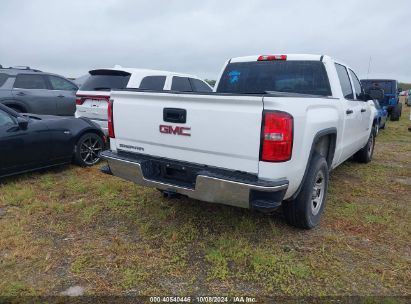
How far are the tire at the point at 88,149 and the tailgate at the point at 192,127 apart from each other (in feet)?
8.41

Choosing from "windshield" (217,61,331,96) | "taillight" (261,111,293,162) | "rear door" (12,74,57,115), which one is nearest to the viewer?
"taillight" (261,111,293,162)

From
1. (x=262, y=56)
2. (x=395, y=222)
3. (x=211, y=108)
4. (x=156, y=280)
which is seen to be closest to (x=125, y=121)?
(x=211, y=108)

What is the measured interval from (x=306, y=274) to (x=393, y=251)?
104 centimetres

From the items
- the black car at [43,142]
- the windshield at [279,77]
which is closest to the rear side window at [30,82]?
the black car at [43,142]

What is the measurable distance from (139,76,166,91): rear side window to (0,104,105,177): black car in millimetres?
1231

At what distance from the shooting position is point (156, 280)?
285cm

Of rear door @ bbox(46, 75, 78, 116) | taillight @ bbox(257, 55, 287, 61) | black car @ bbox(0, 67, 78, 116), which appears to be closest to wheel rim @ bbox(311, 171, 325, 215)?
taillight @ bbox(257, 55, 287, 61)

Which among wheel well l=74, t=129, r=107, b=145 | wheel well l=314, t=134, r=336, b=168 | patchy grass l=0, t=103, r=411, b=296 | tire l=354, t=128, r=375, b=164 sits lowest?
patchy grass l=0, t=103, r=411, b=296

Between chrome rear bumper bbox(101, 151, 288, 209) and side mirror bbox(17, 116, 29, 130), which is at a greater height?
side mirror bbox(17, 116, 29, 130)

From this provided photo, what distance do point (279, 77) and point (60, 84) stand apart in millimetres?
6949

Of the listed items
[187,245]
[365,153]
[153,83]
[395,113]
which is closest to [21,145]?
[153,83]

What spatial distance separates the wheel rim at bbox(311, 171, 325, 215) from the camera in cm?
377

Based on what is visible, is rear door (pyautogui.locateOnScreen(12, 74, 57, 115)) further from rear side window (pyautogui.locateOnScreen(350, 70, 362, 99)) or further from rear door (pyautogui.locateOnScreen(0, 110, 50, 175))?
rear side window (pyautogui.locateOnScreen(350, 70, 362, 99))

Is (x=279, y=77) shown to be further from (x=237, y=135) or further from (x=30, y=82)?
(x=30, y=82)
